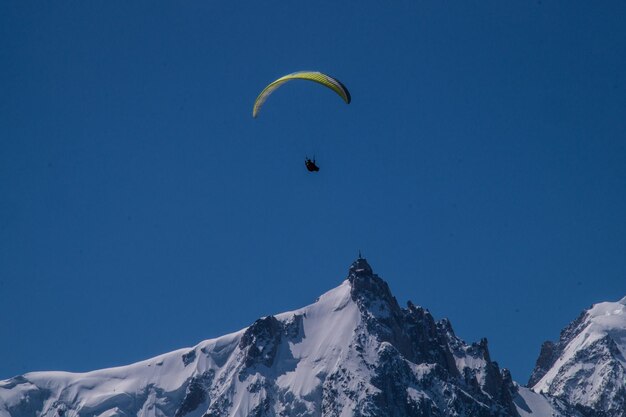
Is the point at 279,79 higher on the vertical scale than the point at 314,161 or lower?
higher

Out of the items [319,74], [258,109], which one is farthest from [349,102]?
[258,109]

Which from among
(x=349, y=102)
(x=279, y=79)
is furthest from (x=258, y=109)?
(x=349, y=102)

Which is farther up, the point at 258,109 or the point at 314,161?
the point at 258,109

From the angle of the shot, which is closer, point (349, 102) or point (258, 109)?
point (349, 102)

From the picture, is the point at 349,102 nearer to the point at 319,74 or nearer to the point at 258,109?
the point at 319,74

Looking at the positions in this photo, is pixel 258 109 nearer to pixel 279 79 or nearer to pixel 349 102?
pixel 279 79
